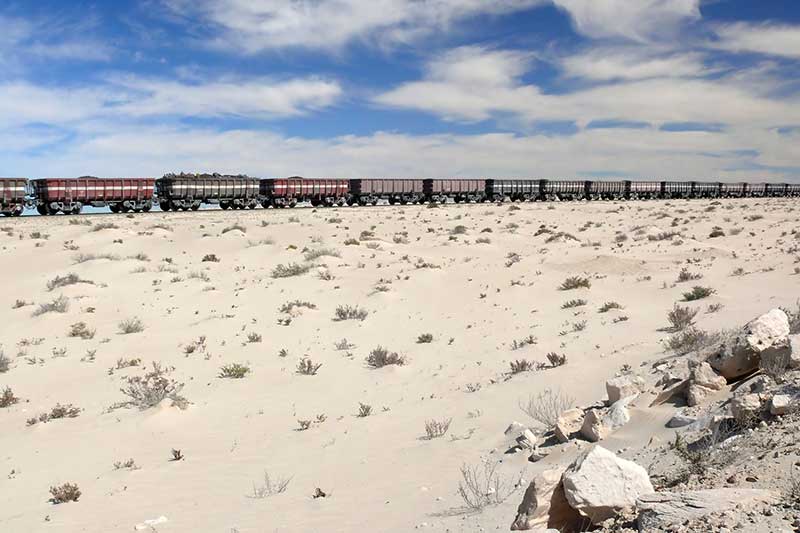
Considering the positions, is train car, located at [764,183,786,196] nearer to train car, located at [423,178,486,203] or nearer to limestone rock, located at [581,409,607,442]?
train car, located at [423,178,486,203]

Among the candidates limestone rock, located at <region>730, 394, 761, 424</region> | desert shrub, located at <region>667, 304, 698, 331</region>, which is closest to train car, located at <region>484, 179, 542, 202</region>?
desert shrub, located at <region>667, 304, 698, 331</region>

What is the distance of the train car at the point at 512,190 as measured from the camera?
69.7 m

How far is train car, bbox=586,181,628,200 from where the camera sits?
81644 millimetres

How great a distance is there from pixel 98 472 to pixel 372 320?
27.0 ft

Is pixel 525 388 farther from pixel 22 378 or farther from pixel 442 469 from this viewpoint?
pixel 22 378

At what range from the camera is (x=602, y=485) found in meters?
4.35

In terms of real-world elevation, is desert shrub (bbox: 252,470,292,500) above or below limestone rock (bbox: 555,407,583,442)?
below

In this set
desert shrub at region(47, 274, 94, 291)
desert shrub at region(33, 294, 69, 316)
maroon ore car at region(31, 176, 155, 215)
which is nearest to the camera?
desert shrub at region(33, 294, 69, 316)

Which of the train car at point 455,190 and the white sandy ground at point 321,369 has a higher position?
the train car at point 455,190

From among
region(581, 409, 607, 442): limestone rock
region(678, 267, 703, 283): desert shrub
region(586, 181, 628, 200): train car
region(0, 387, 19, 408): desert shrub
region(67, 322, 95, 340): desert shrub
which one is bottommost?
region(0, 387, 19, 408): desert shrub

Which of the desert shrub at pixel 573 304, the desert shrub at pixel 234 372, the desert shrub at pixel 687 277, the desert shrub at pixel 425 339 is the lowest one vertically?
the desert shrub at pixel 234 372

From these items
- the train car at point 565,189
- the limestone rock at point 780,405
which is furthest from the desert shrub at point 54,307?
the train car at point 565,189

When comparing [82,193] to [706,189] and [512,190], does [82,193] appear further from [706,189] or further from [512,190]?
[706,189]

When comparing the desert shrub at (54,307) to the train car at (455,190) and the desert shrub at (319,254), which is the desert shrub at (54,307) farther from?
the train car at (455,190)
